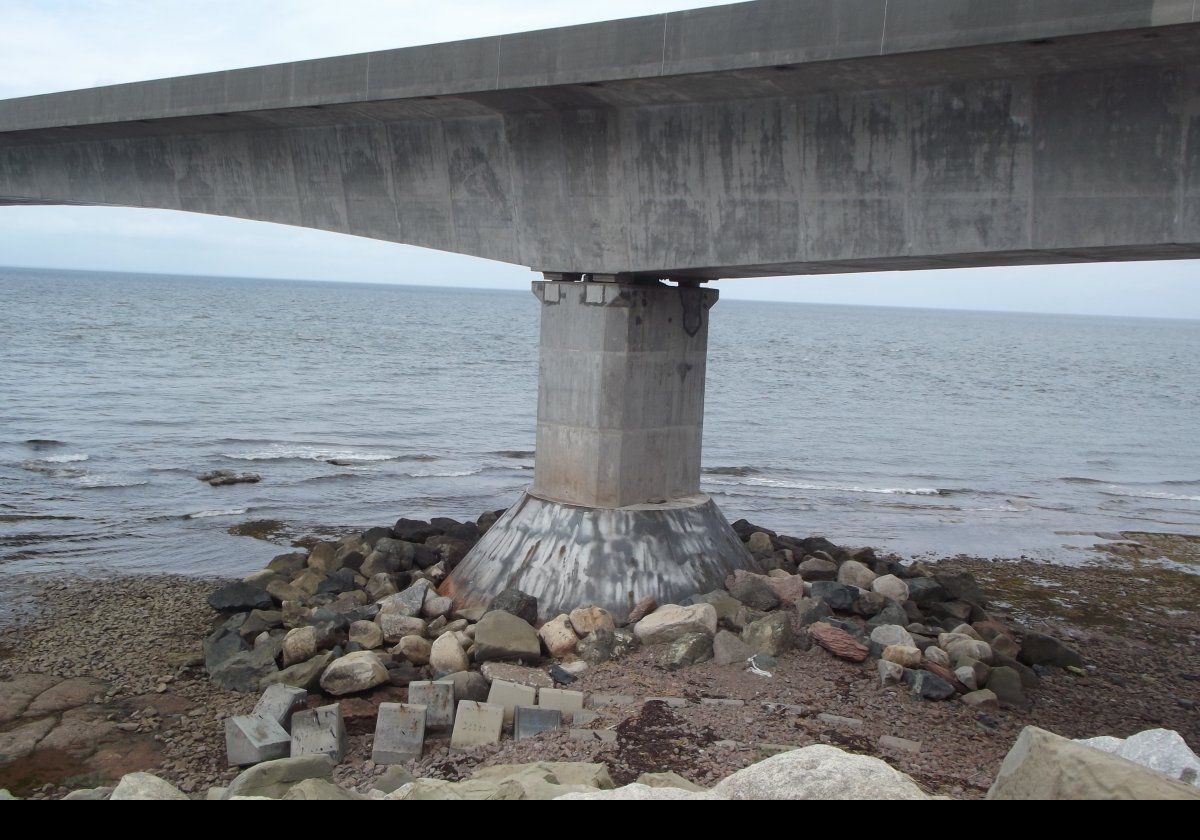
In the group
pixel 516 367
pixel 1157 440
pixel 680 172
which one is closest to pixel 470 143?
pixel 680 172

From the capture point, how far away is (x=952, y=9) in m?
7.18

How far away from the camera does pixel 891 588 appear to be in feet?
35.1

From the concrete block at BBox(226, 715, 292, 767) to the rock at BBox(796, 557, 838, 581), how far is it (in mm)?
5901

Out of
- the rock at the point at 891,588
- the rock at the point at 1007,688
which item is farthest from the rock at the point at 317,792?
the rock at the point at 891,588

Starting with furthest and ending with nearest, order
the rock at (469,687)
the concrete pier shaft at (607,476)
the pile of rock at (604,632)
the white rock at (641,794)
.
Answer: the concrete pier shaft at (607,476) < the pile of rock at (604,632) < the rock at (469,687) < the white rock at (641,794)

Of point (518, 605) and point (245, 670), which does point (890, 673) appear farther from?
point (245, 670)

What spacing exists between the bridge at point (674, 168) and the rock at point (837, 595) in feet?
3.16

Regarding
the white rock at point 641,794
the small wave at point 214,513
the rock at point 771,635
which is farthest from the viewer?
the small wave at point 214,513

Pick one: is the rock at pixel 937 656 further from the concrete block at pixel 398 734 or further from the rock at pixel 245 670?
the rock at pixel 245 670

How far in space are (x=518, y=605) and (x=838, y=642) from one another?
285 centimetres

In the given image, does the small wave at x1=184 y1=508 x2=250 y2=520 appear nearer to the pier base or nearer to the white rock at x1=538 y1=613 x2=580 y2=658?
the pier base

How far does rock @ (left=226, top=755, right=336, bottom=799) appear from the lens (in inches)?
238

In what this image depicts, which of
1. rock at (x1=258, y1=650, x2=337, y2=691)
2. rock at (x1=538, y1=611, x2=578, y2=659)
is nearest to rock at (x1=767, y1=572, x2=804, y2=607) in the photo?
rock at (x1=538, y1=611, x2=578, y2=659)

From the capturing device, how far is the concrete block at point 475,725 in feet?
23.9
